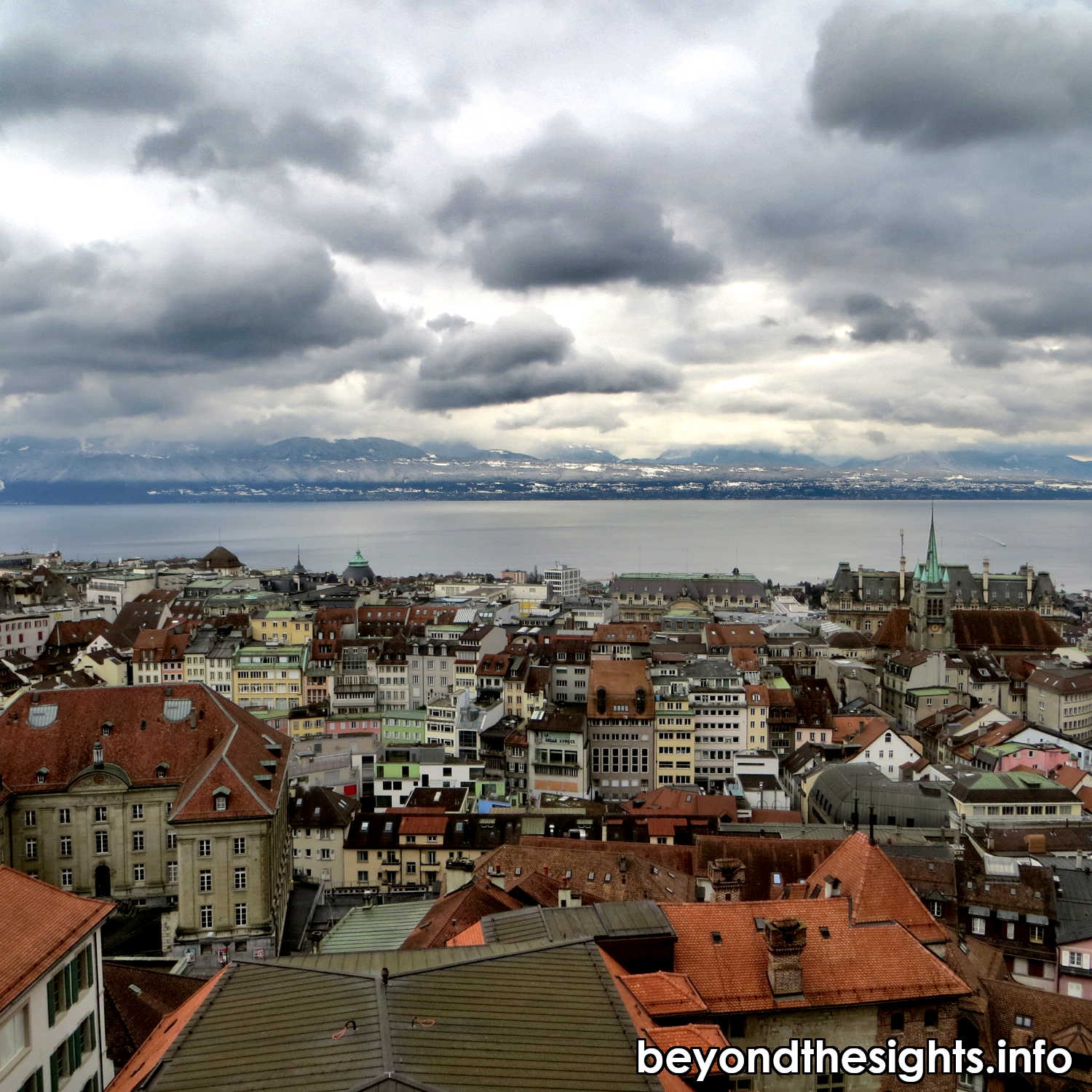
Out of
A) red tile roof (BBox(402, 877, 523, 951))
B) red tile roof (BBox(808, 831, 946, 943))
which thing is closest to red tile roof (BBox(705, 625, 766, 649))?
red tile roof (BBox(402, 877, 523, 951))

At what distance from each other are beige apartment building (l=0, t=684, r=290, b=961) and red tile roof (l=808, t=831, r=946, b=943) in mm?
24793

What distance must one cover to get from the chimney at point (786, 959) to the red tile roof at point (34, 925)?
49.8ft

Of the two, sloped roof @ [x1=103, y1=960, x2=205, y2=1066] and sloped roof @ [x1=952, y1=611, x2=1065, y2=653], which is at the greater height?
sloped roof @ [x1=103, y1=960, x2=205, y2=1066]

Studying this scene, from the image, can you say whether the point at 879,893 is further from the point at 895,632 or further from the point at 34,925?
the point at 895,632

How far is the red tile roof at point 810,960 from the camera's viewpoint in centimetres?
2191

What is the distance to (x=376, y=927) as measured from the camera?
3728 cm

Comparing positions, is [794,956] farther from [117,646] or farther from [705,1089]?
[117,646]

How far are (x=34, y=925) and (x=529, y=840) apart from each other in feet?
94.4

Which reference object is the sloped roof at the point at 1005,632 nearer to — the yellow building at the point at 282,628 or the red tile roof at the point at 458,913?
the yellow building at the point at 282,628

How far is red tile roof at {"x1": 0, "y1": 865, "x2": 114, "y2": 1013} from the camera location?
17.3 metres

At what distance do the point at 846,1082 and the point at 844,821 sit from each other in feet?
118

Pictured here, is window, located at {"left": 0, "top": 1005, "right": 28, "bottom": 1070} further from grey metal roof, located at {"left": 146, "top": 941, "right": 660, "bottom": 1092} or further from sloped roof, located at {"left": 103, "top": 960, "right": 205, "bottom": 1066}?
sloped roof, located at {"left": 103, "top": 960, "right": 205, "bottom": 1066}

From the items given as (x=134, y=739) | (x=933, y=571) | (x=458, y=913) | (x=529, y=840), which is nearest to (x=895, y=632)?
(x=933, y=571)

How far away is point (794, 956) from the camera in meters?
21.8
